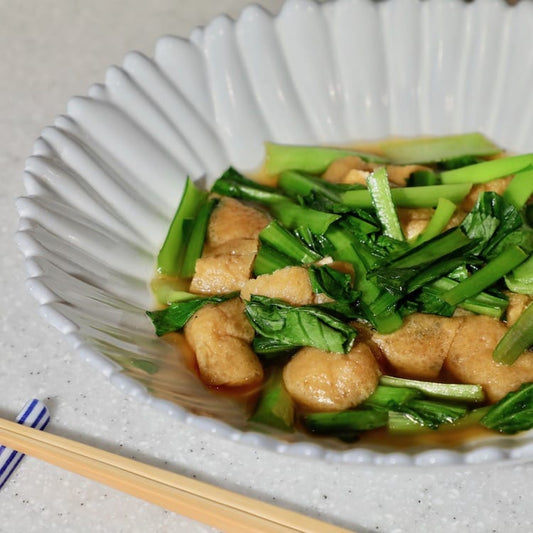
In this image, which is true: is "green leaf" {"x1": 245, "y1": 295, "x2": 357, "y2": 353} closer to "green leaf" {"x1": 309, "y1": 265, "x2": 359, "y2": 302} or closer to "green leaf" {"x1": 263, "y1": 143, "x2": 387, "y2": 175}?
"green leaf" {"x1": 309, "y1": 265, "x2": 359, "y2": 302}

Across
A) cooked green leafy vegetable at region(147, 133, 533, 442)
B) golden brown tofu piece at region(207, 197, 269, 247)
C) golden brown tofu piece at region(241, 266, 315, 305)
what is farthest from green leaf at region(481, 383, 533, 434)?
golden brown tofu piece at region(207, 197, 269, 247)

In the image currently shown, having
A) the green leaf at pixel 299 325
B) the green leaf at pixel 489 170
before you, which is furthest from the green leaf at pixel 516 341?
the green leaf at pixel 489 170

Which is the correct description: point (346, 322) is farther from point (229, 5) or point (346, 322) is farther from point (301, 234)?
point (229, 5)

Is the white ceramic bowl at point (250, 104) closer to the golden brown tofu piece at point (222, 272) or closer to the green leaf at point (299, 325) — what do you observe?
the golden brown tofu piece at point (222, 272)

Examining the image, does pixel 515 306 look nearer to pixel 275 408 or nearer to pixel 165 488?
pixel 275 408

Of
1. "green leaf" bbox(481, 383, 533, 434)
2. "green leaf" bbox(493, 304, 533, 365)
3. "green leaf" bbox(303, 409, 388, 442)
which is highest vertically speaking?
"green leaf" bbox(303, 409, 388, 442)

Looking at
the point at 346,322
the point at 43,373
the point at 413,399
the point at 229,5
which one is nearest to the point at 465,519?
the point at 413,399

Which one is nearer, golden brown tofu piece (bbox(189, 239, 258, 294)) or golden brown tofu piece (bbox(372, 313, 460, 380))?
golden brown tofu piece (bbox(372, 313, 460, 380))

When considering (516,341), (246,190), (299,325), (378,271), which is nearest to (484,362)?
(516,341)
